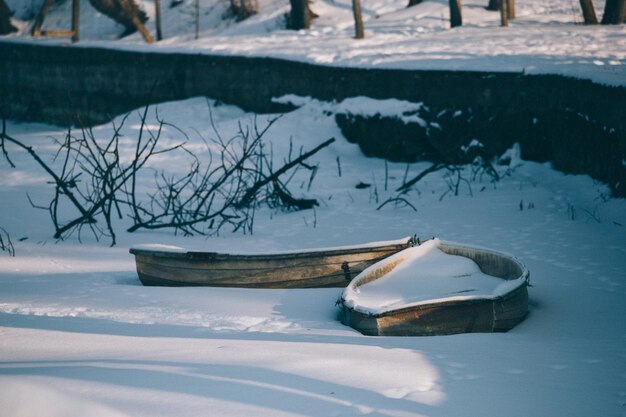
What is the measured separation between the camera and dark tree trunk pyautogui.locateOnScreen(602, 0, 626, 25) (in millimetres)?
16109

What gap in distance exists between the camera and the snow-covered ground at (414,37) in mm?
12688

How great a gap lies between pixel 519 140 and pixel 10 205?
23.4 ft

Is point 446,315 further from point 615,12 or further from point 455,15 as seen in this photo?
point 455,15

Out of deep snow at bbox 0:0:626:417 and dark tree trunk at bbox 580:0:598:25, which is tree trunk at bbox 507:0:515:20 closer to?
dark tree trunk at bbox 580:0:598:25

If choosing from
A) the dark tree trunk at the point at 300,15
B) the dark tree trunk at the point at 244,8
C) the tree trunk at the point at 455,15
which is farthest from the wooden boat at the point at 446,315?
the dark tree trunk at the point at 244,8

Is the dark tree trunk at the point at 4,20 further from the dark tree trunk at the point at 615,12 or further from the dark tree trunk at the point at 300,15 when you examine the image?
the dark tree trunk at the point at 615,12

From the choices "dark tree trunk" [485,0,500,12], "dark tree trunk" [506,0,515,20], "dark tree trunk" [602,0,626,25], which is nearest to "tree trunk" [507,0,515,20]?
"dark tree trunk" [506,0,515,20]

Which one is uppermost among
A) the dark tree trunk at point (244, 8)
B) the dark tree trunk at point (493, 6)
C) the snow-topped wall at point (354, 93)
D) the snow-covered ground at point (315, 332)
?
the dark tree trunk at point (244, 8)

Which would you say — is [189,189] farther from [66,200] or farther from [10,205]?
[10,205]

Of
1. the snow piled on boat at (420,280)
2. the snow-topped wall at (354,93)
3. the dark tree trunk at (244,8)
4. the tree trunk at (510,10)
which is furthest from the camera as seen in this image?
the dark tree trunk at (244,8)

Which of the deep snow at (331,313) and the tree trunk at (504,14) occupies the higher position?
the tree trunk at (504,14)

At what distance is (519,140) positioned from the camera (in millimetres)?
11859

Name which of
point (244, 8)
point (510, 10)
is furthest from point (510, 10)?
point (244, 8)

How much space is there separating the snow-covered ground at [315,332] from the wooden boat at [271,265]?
11 centimetres
